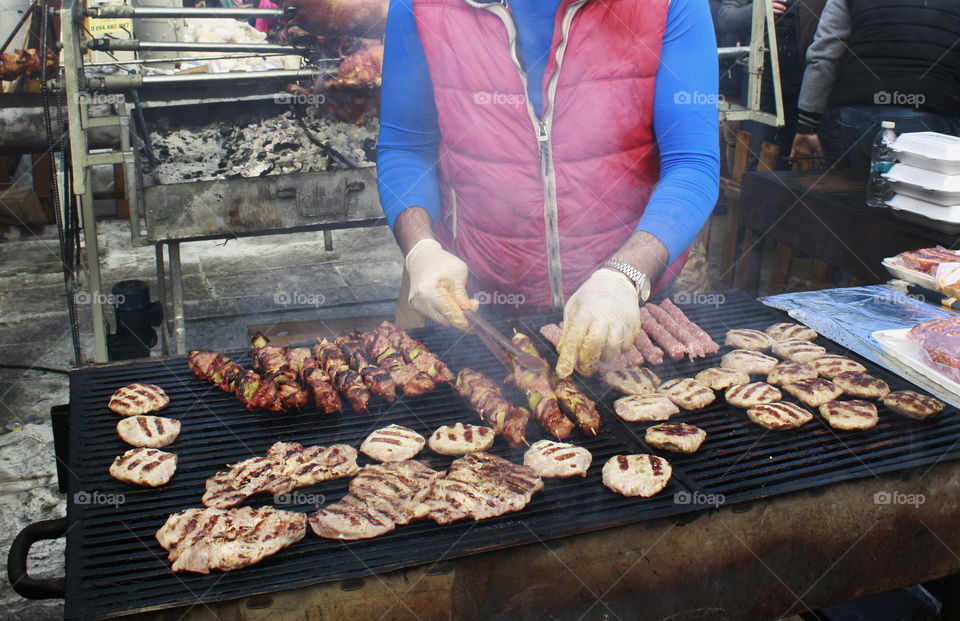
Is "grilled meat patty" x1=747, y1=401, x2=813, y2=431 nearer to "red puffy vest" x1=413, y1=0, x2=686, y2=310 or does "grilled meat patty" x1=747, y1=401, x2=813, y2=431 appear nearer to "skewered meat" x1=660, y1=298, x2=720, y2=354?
"skewered meat" x1=660, y1=298, x2=720, y2=354

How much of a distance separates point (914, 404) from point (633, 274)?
1110 mm

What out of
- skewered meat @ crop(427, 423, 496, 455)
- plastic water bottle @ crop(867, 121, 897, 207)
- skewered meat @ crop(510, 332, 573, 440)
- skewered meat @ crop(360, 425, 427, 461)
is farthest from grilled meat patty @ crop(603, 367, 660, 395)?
plastic water bottle @ crop(867, 121, 897, 207)

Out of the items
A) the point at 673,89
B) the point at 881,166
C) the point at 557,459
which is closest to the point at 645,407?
the point at 557,459

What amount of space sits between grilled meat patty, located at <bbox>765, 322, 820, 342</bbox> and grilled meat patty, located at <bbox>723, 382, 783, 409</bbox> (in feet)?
1.61

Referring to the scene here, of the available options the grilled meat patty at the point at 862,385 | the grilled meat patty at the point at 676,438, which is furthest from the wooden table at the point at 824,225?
the grilled meat patty at the point at 676,438

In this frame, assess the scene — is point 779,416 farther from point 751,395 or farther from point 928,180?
point 928,180

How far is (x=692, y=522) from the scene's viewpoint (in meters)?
2.15

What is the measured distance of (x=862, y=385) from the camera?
2.79m

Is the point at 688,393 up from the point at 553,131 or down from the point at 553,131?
down

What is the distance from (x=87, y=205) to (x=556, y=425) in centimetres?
359

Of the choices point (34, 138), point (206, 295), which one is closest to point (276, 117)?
point (206, 295)

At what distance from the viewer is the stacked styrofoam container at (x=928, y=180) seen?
4020 mm

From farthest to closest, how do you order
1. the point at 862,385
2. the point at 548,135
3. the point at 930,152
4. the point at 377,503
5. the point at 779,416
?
the point at 930,152 → the point at 548,135 → the point at 862,385 → the point at 779,416 → the point at 377,503

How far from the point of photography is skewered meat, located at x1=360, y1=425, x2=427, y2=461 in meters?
2.44
